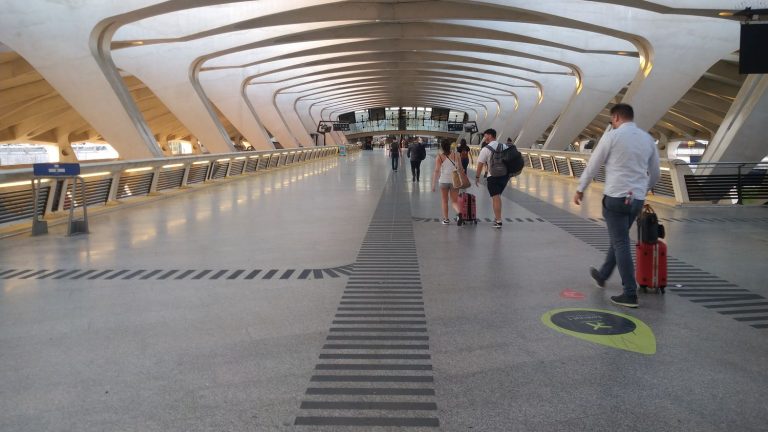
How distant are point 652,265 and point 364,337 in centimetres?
277

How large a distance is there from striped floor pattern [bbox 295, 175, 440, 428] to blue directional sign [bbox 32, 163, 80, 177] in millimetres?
5350

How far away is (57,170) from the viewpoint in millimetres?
9656

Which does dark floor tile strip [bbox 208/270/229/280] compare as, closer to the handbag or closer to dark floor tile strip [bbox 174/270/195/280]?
dark floor tile strip [bbox 174/270/195/280]

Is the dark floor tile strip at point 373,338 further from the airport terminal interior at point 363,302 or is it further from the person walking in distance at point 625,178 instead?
the person walking in distance at point 625,178

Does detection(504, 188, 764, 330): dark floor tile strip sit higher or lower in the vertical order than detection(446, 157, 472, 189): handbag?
lower

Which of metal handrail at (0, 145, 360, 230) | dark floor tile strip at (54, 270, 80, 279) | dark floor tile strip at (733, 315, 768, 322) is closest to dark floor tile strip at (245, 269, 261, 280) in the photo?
dark floor tile strip at (54, 270, 80, 279)

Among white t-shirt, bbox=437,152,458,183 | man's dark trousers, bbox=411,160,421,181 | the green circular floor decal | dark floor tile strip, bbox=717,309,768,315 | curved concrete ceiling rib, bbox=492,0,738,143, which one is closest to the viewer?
the green circular floor decal

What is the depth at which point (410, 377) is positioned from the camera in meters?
3.61

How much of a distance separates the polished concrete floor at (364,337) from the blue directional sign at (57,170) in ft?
3.67

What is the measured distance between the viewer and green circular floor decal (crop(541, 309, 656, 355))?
4215 millimetres

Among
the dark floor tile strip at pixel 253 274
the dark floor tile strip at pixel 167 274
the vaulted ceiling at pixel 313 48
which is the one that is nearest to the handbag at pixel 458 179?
the dark floor tile strip at pixel 253 274

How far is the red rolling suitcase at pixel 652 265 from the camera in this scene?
5586mm

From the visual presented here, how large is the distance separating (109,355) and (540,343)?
2.74m

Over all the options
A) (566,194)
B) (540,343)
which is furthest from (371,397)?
(566,194)
